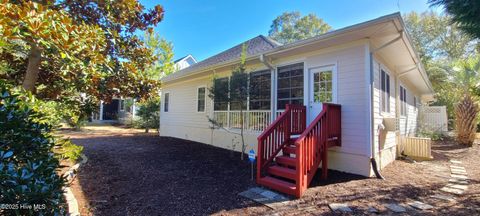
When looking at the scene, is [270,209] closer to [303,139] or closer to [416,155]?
[303,139]

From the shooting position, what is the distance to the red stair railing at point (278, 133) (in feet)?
15.1

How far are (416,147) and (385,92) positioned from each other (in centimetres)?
257

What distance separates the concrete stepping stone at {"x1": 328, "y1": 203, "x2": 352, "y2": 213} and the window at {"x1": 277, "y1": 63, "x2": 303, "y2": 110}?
121 inches

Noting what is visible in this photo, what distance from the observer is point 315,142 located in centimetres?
438

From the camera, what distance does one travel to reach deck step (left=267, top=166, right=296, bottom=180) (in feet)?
13.4

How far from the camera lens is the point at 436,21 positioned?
21422 mm

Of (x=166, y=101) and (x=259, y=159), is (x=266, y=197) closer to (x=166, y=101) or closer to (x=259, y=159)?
(x=259, y=159)

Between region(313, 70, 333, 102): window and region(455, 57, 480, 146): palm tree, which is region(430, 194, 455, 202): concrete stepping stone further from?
region(455, 57, 480, 146): palm tree

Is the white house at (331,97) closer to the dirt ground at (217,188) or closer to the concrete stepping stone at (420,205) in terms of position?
the dirt ground at (217,188)

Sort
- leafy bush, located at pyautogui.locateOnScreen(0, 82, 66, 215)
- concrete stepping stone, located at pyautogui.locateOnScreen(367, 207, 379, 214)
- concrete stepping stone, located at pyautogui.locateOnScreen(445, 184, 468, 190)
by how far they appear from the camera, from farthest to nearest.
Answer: concrete stepping stone, located at pyautogui.locateOnScreen(445, 184, 468, 190) < concrete stepping stone, located at pyautogui.locateOnScreen(367, 207, 379, 214) < leafy bush, located at pyautogui.locateOnScreen(0, 82, 66, 215)

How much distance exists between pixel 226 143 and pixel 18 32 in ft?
21.3

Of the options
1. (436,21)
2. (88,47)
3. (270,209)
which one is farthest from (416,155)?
(436,21)

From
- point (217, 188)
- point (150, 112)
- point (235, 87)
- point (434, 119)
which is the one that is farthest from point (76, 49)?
point (434, 119)

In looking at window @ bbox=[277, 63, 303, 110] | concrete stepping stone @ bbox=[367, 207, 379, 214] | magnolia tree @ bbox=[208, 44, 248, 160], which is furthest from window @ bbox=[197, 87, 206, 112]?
concrete stepping stone @ bbox=[367, 207, 379, 214]
